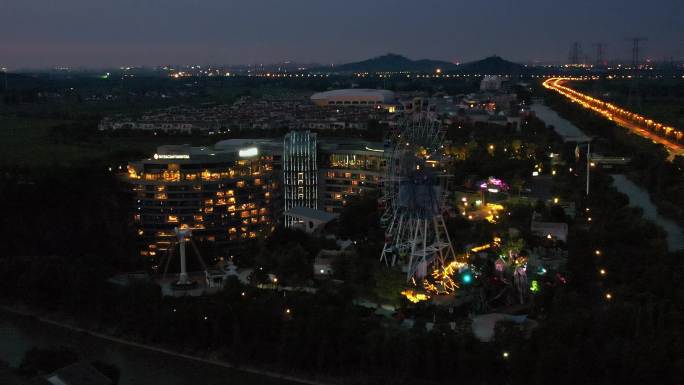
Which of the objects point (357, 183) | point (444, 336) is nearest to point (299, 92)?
point (357, 183)

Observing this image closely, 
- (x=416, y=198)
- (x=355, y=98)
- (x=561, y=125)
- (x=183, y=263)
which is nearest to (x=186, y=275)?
(x=183, y=263)

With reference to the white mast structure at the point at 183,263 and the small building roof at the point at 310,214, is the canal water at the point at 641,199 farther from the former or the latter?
the white mast structure at the point at 183,263

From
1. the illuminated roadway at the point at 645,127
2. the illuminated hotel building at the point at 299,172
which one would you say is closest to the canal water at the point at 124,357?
the illuminated hotel building at the point at 299,172

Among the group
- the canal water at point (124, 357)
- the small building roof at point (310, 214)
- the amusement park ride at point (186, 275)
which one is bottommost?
the canal water at point (124, 357)

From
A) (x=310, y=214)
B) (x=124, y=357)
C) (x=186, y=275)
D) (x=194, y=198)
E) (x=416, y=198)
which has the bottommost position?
(x=124, y=357)

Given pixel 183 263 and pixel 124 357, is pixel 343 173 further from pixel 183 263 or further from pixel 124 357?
pixel 124 357
